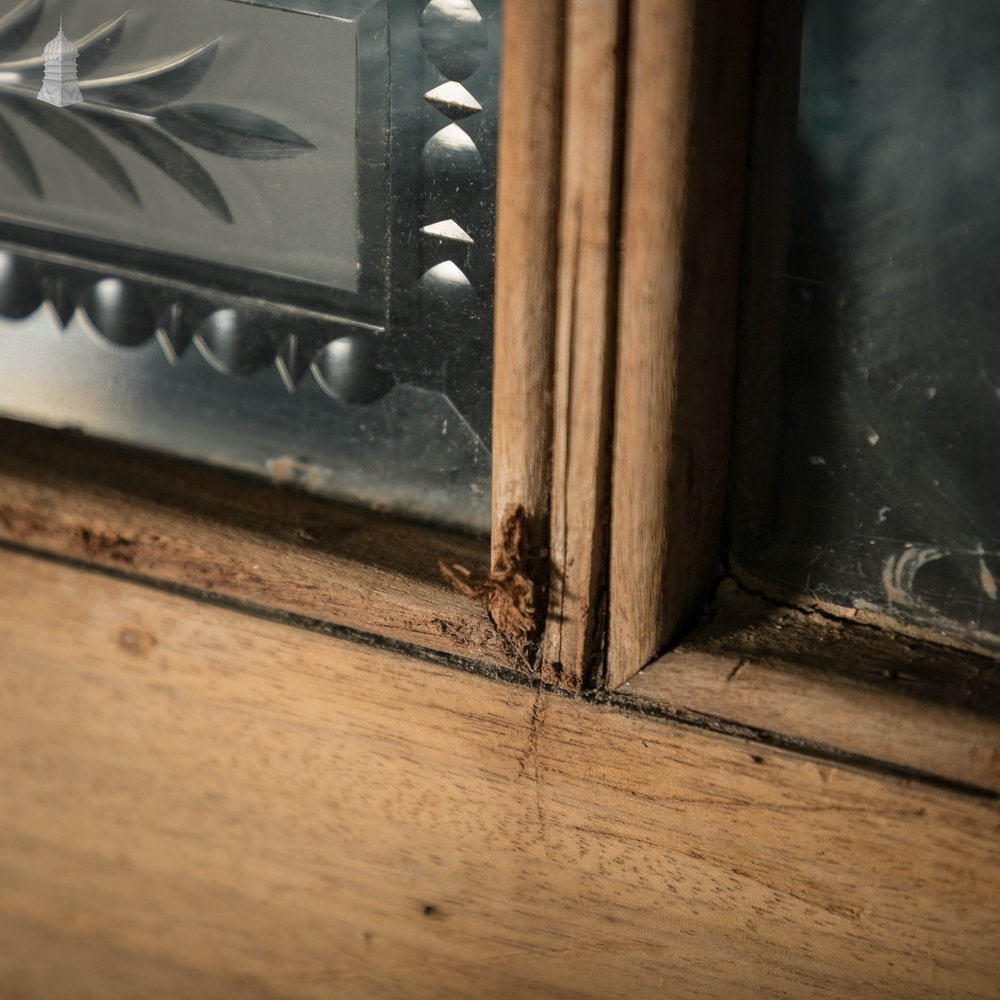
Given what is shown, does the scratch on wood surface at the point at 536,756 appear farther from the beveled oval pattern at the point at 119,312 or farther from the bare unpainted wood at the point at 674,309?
the beveled oval pattern at the point at 119,312

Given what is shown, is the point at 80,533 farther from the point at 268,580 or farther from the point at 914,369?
the point at 914,369

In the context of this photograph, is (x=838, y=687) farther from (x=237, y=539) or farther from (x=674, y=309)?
(x=237, y=539)

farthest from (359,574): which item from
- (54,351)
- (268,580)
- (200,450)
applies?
(54,351)

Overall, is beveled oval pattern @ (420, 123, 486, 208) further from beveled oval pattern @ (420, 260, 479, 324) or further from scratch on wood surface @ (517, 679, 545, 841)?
scratch on wood surface @ (517, 679, 545, 841)

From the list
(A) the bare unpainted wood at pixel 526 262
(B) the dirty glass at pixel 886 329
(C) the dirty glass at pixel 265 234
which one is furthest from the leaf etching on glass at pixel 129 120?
(B) the dirty glass at pixel 886 329

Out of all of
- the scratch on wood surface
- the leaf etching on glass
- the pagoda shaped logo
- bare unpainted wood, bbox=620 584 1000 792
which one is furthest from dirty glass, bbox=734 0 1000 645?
the pagoda shaped logo

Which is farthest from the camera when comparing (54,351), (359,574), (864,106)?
(54,351)

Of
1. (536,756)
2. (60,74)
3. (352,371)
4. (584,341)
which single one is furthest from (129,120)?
(536,756)
